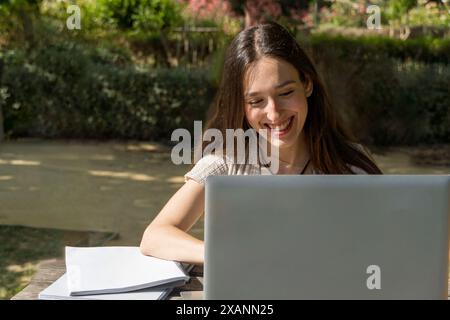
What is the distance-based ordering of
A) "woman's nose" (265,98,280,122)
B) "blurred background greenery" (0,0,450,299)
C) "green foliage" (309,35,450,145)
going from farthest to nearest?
1. "green foliage" (309,35,450,145)
2. "blurred background greenery" (0,0,450,299)
3. "woman's nose" (265,98,280,122)

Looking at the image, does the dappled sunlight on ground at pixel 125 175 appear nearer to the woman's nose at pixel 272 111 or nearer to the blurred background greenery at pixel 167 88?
the blurred background greenery at pixel 167 88

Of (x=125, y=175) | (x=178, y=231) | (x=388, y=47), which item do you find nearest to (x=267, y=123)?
(x=178, y=231)

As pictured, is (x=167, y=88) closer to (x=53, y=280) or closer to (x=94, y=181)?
(x=94, y=181)

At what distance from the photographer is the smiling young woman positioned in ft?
5.67

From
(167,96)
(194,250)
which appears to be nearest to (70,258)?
(194,250)

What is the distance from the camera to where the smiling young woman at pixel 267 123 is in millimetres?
1728

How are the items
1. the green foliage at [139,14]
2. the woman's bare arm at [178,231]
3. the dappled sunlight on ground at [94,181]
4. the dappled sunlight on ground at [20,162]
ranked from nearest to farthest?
the woman's bare arm at [178,231] < the dappled sunlight on ground at [94,181] < the dappled sunlight on ground at [20,162] < the green foliage at [139,14]

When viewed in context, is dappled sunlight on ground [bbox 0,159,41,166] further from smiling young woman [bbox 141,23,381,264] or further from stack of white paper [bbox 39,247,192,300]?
stack of white paper [bbox 39,247,192,300]

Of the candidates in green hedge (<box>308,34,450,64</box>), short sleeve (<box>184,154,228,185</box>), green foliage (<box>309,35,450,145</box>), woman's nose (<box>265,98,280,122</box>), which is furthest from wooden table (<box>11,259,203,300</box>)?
green hedge (<box>308,34,450,64</box>)

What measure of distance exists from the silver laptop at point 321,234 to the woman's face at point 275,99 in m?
0.66

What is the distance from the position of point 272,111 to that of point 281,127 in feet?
0.18

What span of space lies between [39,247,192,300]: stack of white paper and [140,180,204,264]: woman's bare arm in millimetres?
24

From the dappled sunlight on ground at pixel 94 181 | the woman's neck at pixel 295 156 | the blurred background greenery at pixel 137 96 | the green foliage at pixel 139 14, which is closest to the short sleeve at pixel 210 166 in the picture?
the woman's neck at pixel 295 156

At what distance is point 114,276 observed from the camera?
151 cm
